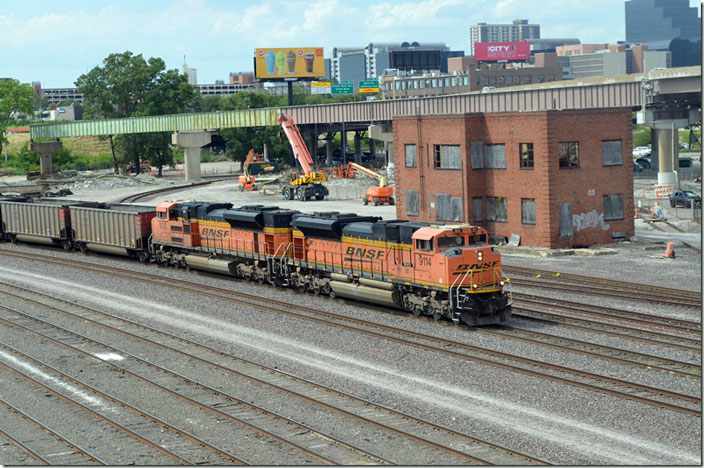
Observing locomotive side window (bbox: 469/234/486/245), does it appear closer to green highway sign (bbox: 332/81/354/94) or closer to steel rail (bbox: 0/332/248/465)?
steel rail (bbox: 0/332/248/465)

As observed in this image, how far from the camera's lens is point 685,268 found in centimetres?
4066

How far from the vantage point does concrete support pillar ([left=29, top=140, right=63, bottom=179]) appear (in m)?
119

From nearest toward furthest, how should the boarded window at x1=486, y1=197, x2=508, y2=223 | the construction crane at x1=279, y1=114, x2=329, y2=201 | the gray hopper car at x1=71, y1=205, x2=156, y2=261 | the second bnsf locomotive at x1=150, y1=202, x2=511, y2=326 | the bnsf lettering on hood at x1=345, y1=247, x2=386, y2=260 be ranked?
the second bnsf locomotive at x1=150, y1=202, x2=511, y2=326 < the bnsf lettering on hood at x1=345, y1=247, x2=386, y2=260 < the gray hopper car at x1=71, y1=205, x2=156, y2=261 < the boarded window at x1=486, y1=197, x2=508, y2=223 < the construction crane at x1=279, y1=114, x2=329, y2=201

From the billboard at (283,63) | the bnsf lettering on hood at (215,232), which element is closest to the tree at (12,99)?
the billboard at (283,63)

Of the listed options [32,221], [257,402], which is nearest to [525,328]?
[257,402]

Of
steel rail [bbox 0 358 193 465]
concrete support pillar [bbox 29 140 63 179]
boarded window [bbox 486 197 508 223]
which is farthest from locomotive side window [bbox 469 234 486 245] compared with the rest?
concrete support pillar [bbox 29 140 63 179]

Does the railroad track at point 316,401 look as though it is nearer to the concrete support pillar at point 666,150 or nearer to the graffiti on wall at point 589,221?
the graffiti on wall at point 589,221

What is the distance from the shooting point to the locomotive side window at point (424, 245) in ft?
92.8

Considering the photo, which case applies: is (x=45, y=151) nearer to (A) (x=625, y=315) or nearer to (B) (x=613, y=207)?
(B) (x=613, y=207)

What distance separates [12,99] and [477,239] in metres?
120

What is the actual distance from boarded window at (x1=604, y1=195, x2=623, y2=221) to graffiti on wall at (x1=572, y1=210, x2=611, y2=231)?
411mm

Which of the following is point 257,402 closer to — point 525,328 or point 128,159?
point 525,328

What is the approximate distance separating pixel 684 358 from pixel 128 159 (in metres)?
112

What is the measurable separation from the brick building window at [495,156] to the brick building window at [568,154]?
11.0 feet
